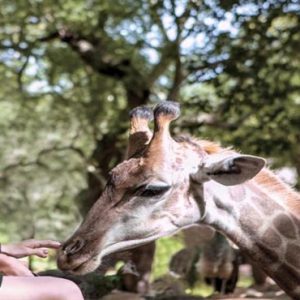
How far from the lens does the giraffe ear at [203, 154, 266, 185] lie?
381cm

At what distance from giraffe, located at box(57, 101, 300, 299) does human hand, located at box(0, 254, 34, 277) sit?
231 mm

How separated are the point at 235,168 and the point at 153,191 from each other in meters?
0.44

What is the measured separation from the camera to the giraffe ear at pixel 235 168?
3.81m

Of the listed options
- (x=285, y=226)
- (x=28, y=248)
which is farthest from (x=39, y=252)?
(x=285, y=226)

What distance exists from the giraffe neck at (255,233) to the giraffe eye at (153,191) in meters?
0.29

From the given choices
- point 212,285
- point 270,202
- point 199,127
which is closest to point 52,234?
point 199,127

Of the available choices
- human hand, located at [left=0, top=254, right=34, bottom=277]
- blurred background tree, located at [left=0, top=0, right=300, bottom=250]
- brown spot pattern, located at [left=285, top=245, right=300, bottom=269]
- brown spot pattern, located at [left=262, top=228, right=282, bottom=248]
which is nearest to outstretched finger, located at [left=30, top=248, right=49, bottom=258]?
human hand, located at [left=0, top=254, right=34, bottom=277]

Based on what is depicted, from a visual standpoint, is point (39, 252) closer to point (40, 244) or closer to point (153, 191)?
point (40, 244)

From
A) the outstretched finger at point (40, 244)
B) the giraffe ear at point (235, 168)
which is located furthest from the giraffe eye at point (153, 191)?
the outstretched finger at point (40, 244)

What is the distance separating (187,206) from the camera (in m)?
4.01

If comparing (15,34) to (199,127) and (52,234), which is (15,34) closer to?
(199,127)

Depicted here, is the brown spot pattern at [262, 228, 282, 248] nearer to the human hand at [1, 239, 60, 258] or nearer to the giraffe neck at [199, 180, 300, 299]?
the giraffe neck at [199, 180, 300, 299]

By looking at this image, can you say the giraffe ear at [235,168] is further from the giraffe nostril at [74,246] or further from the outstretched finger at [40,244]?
the outstretched finger at [40,244]

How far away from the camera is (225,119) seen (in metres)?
11.4
